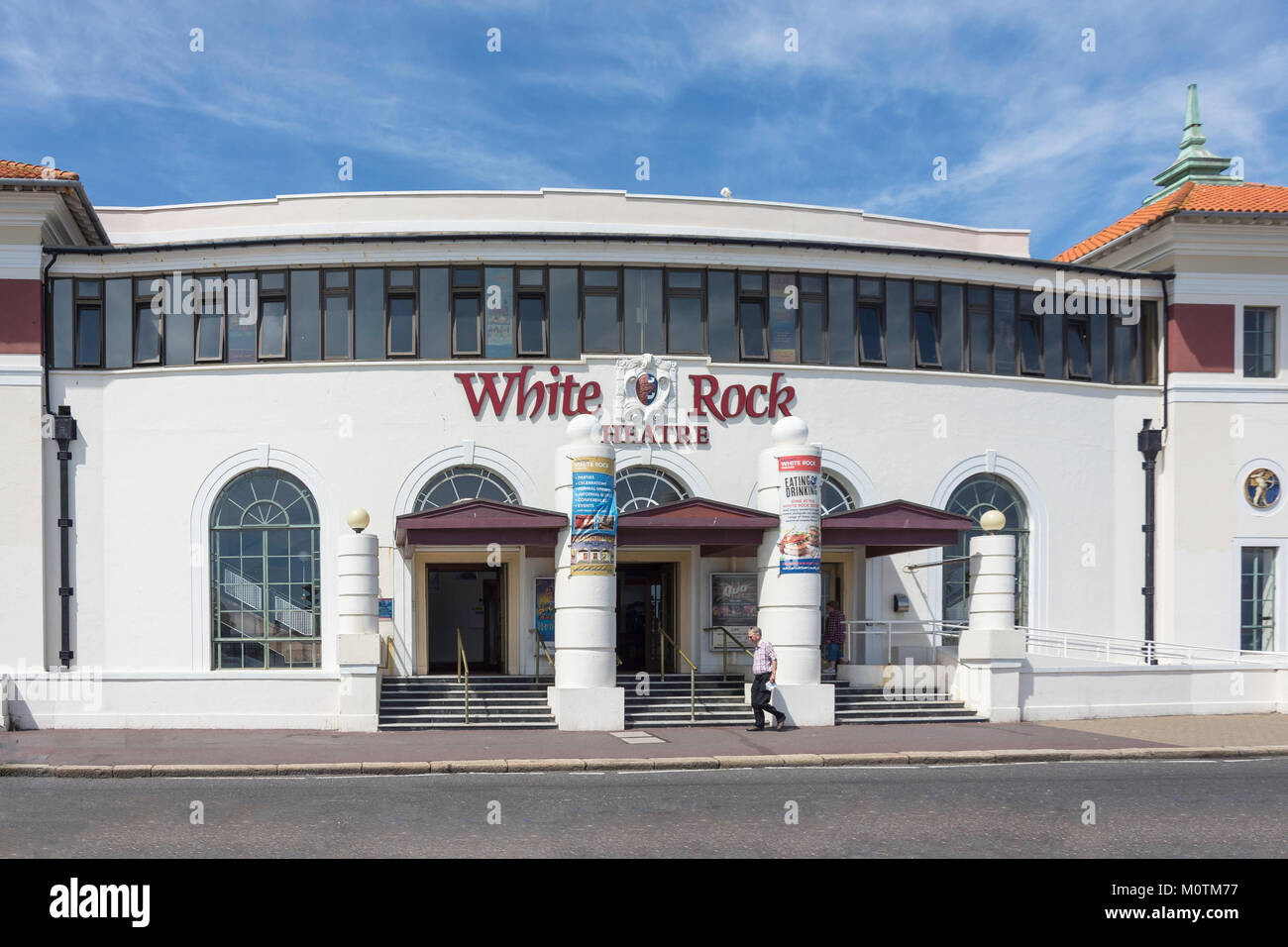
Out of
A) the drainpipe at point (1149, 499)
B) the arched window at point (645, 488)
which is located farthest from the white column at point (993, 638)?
the drainpipe at point (1149, 499)

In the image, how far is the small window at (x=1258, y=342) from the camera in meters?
25.2

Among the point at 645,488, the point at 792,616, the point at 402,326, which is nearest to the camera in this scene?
the point at 792,616

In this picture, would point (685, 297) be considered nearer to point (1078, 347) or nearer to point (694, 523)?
point (694, 523)

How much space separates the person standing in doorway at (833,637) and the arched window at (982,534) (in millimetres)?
2815

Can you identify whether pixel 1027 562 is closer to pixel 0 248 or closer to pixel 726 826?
pixel 726 826

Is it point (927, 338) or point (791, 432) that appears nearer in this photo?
point (791, 432)

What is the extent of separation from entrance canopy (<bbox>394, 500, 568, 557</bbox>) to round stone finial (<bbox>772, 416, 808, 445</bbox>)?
12.6 feet

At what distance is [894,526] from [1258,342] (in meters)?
10.2

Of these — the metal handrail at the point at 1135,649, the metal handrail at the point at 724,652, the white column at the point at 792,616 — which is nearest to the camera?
the white column at the point at 792,616

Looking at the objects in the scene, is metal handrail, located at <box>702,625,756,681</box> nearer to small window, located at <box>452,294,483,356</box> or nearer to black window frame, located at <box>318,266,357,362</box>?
small window, located at <box>452,294,483,356</box>

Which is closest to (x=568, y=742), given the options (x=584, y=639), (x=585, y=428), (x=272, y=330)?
(x=584, y=639)

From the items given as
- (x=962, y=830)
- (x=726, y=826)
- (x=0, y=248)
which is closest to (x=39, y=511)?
(x=0, y=248)

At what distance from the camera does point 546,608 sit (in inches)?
892

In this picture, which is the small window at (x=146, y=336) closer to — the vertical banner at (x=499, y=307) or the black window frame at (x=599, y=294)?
the vertical banner at (x=499, y=307)
